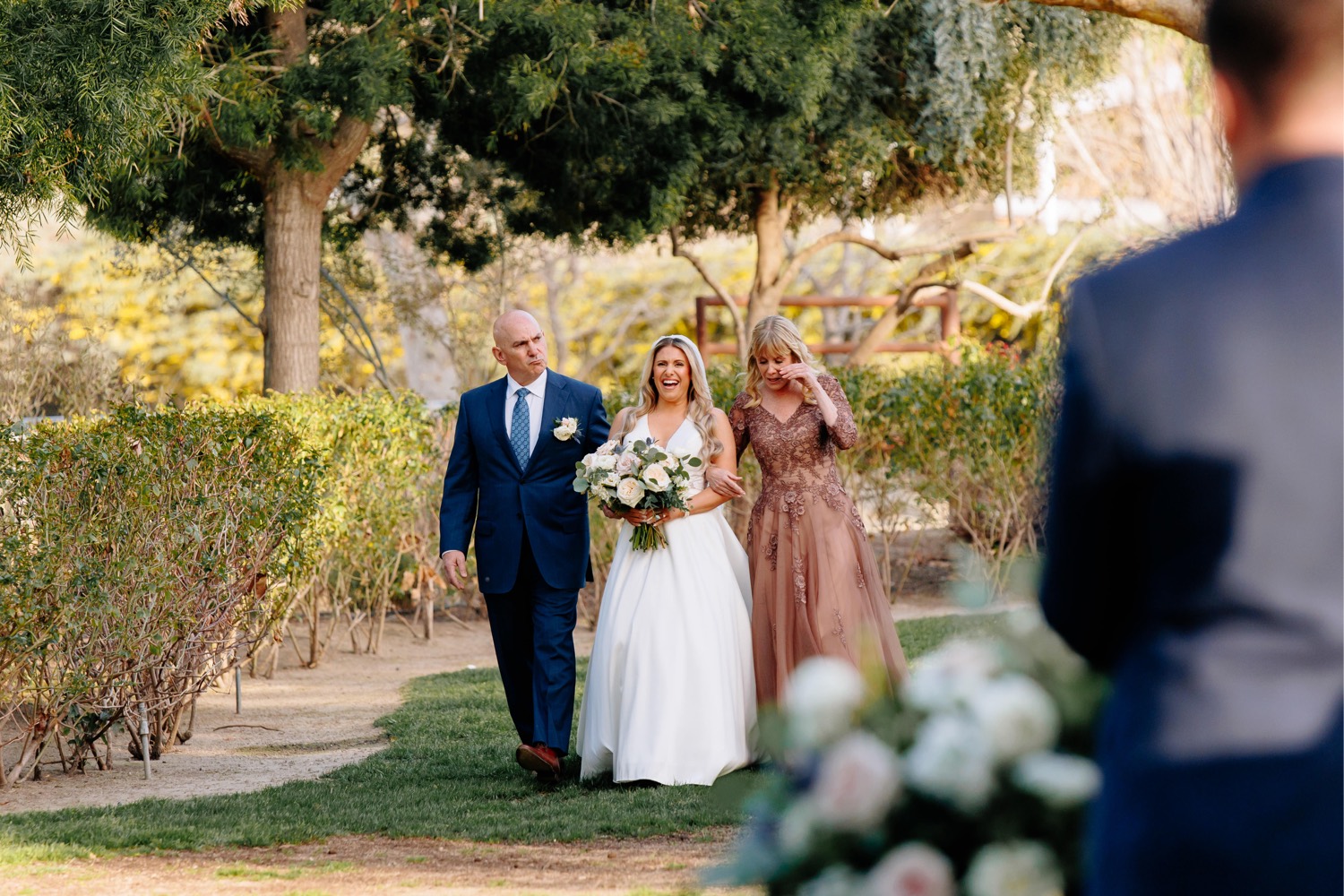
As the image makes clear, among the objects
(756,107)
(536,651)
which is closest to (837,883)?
(536,651)

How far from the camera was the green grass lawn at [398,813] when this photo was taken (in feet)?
18.1

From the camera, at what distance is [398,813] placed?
5.96 meters

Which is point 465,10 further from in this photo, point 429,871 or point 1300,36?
point 1300,36

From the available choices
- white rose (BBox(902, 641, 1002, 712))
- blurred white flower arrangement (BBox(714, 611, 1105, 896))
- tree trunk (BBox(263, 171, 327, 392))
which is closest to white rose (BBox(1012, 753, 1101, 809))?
blurred white flower arrangement (BBox(714, 611, 1105, 896))

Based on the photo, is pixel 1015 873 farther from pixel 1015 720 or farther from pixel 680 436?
pixel 680 436

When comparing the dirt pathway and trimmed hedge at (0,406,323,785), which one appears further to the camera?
the dirt pathway

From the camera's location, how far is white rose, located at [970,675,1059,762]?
161cm

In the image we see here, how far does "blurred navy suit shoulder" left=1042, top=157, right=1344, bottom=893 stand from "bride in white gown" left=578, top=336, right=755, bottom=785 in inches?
188

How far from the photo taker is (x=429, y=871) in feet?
16.5

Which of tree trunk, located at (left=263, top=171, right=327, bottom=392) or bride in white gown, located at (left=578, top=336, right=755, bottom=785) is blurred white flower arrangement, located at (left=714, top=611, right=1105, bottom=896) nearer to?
bride in white gown, located at (left=578, top=336, right=755, bottom=785)

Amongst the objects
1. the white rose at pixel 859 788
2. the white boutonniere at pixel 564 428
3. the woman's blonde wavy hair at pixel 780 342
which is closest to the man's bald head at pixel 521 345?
the white boutonniere at pixel 564 428

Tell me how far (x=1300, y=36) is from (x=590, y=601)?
11.0m

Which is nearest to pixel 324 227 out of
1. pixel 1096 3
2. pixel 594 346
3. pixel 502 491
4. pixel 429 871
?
pixel 502 491

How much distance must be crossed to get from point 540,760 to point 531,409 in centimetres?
161
